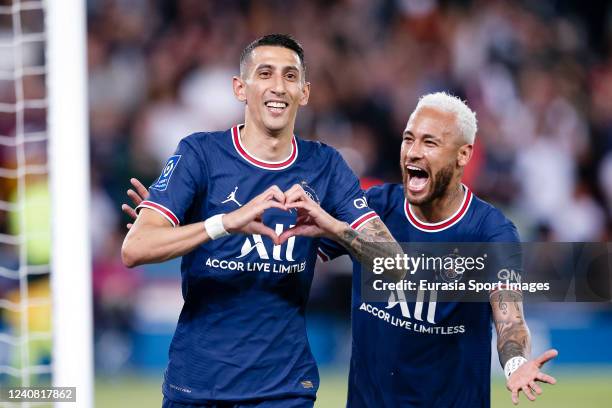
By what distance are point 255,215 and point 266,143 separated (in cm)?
74

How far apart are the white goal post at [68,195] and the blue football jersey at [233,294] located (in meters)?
0.42

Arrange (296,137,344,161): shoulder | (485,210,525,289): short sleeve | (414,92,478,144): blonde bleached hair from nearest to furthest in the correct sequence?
(296,137,344,161): shoulder < (485,210,525,289): short sleeve < (414,92,478,144): blonde bleached hair

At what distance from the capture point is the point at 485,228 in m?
5.54

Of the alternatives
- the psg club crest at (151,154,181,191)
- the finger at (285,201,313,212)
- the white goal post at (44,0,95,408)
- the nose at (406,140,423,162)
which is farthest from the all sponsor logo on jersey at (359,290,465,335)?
the white goal post at (44,0,95,408)

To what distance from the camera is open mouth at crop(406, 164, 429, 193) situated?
219 inches

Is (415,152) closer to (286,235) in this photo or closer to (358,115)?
(286,235)

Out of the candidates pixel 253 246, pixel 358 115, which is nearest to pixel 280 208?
pixel 253 246

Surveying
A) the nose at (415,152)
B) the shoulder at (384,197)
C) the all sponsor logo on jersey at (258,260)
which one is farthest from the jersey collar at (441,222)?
the all sponsor logo on jersey at (258,260)

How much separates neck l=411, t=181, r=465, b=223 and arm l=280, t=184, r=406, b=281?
639mm

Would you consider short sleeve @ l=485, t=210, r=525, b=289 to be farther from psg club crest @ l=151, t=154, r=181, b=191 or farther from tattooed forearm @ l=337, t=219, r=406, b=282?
psg club crest @ l=151, t=154, r=181, b=191

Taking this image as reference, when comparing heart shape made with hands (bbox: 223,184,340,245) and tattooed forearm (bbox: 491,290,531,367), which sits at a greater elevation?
heart shape made with hands (bbox: 223,184,340,245)

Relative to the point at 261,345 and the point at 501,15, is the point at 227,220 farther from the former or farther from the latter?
the point at 501,15

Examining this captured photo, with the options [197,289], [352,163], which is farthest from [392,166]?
[197,289]

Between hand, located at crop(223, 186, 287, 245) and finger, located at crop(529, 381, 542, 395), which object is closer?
hand, located at crop(223, 186, 287, 245)
